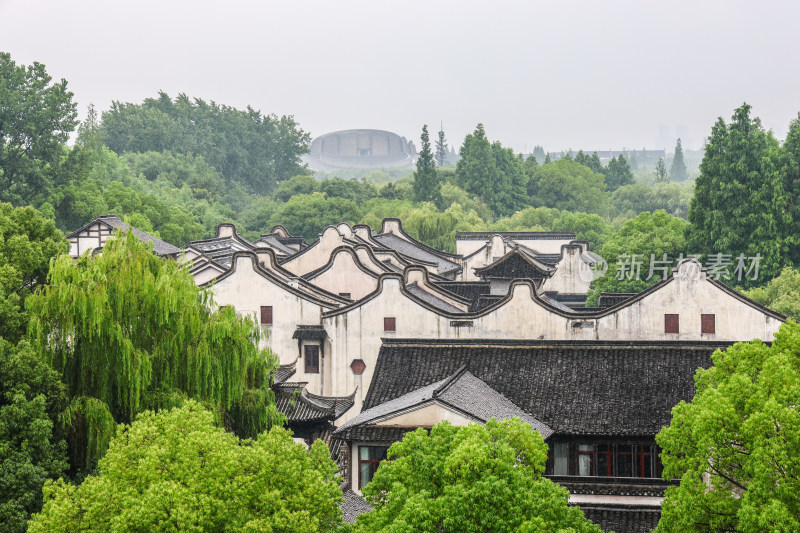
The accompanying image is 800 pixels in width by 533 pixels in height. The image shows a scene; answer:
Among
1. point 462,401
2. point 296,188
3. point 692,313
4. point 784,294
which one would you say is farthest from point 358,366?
point 296,188

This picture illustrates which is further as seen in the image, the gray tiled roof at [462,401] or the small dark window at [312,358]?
the small dark window at [312,358]

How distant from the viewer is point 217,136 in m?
134

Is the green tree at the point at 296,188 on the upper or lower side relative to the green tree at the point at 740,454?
upper

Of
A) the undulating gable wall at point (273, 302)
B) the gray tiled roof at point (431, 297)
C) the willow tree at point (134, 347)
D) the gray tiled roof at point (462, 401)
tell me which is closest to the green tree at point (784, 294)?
the gray tiled roof at point (431, 297)

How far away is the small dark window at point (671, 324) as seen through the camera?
38094mm

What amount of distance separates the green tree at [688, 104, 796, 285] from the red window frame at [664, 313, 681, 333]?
23.1m

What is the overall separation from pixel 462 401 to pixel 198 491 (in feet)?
36.6

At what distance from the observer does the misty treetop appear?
126562 mm

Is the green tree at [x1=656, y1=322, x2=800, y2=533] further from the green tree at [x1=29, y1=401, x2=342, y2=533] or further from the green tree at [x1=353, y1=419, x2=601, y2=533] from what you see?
the green tree at [x1=29, y1=401, x2=342, y2=533]

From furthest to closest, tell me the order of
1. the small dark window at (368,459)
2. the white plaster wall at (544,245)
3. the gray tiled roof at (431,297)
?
the white plaster wall at (544,245) < the gray tiled roof at (431,297) < the small dark window at (368,459)

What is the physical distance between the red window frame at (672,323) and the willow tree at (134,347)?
16.3 metres

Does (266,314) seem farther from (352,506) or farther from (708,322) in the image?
(352,506)

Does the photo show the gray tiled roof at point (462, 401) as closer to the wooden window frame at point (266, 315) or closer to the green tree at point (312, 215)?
the wooden window frame at point (266, 315)

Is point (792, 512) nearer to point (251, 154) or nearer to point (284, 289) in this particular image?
point (284, 289)
